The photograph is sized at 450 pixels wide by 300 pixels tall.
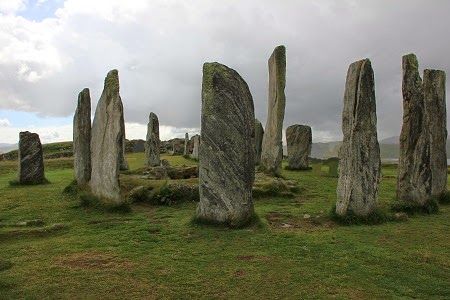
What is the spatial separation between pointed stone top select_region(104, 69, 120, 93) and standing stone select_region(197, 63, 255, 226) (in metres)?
5.20

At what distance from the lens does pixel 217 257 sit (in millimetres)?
11250

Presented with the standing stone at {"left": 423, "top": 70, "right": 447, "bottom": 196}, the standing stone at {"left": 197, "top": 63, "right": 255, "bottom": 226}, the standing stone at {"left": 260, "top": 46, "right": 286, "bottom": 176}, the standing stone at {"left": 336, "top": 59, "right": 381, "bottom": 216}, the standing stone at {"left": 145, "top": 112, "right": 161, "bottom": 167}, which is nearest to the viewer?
the standing stone at {"left": 197, "top": 63, "right": 255, "bottom": 226}

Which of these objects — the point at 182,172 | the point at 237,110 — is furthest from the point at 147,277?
the point at 182,172

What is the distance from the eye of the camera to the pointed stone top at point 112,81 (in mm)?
17688

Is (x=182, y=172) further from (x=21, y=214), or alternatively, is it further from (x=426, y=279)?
(x=426, y=279)

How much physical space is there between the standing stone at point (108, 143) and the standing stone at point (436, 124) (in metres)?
13.0

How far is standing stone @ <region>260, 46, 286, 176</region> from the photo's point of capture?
26.4m

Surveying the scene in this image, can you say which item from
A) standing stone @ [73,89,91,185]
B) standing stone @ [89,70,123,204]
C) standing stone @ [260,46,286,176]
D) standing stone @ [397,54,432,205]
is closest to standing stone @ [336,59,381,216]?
standing stone @ [397,54,432,205]

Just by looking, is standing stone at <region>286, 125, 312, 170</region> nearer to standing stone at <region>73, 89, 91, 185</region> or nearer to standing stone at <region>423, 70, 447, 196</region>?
standing stone at <region>423, 70, 447, 196</region>

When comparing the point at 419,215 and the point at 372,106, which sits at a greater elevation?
the point at 372,106

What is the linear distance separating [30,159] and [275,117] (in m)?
14.3

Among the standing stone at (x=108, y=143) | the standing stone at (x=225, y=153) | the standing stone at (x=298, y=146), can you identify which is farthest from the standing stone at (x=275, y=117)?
the standing stone at (x=225, y=153)

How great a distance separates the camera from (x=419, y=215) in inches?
642

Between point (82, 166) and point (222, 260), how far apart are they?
1203cm
